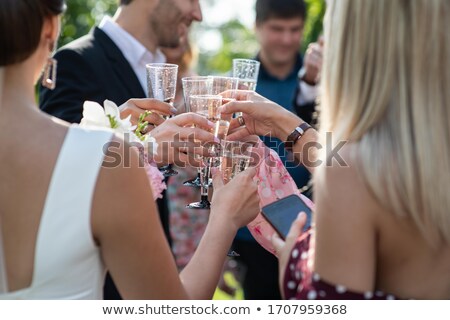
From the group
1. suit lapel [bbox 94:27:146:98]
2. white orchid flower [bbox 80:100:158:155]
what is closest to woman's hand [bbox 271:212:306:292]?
white orchid flower [bbox 80:100:158:155]

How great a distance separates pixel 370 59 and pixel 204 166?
48.5 inches

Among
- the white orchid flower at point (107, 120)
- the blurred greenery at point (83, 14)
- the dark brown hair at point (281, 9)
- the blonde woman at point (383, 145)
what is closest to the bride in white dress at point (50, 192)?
the white orchid flower at point (107, 120)

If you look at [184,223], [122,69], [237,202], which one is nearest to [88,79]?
[122,69]

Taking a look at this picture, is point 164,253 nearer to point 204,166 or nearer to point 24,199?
point 24,199

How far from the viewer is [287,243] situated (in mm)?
2279

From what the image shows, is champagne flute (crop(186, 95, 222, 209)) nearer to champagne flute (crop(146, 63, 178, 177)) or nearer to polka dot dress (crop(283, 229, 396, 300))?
champagne flute (crop(146, 63, 178, 177))

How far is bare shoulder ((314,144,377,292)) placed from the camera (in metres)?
1.96

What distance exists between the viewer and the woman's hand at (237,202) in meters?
2.63

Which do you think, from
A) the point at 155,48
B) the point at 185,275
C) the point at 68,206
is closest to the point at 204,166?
the point at 185,275

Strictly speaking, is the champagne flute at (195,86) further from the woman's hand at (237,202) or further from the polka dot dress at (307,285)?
the polka dot dress at (307,285)

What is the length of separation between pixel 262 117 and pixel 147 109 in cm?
55

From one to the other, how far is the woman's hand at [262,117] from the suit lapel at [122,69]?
45.1 inches

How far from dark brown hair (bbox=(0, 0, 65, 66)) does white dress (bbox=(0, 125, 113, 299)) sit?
27 centimetres

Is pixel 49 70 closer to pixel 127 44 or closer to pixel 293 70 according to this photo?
pixel 127 44
